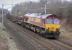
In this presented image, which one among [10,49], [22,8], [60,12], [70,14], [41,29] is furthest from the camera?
[22,8]

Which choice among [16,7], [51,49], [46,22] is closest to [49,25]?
[46,22]

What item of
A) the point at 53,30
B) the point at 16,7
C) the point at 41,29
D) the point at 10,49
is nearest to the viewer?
the point at 10,49

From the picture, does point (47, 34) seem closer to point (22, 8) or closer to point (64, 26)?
point (64, 26)

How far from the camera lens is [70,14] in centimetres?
4969

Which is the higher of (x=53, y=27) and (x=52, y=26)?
(x=52, y=26)

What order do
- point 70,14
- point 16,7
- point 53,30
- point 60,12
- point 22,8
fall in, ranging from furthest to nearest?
point 16,7, point 22,8, point 60,12, point 70,14, point 53,30

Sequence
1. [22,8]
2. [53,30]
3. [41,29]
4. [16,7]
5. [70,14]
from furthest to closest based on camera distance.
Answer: [16,7] < [22,8] < [70,14] < [41,29] < [53,30]

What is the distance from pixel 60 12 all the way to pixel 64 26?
6944 mm

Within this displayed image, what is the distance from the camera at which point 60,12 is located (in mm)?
56594

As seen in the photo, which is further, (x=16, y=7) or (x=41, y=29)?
(x=16, y=7)

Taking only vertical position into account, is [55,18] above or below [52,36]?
above

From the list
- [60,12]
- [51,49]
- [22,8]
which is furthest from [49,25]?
[22,8]

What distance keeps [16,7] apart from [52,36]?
270 feet

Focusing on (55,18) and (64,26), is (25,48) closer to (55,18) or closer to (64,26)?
(55,18)
